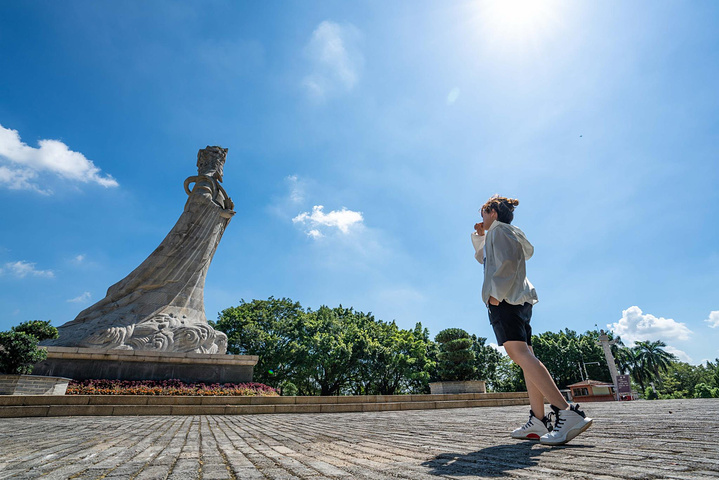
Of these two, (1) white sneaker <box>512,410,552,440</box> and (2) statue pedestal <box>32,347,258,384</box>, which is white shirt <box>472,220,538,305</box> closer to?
(1) white sneaker <box>512,410,552,440</box>

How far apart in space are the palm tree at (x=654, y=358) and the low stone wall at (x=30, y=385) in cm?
6579

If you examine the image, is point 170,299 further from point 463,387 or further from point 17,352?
point 463,387

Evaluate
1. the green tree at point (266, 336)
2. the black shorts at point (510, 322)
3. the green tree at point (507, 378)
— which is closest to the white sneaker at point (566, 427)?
the black shorts at point (510, 322)

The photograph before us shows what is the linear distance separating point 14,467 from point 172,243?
1471cm

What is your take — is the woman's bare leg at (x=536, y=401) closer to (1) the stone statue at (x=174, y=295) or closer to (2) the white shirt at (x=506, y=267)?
(2) the white shirt at (x=506, y=267)

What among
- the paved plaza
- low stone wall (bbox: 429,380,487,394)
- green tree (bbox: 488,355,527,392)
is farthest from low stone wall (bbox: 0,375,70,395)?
green tree (bbox: 488,355,527,392)

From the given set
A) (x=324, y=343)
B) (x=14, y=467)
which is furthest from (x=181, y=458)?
(x=324, y=343)

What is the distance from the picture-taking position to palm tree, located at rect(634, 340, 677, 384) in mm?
52719

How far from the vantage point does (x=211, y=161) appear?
1845cm

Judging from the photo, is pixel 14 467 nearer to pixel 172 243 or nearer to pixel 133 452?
pixel 133 452

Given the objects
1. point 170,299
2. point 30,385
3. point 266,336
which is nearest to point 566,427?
point 30,385

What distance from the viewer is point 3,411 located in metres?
7.51

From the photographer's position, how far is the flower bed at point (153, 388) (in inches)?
405

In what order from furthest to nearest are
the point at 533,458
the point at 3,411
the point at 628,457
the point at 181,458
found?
the point at 3,411
the point at 181,458
the point at 533,458
the point at 628,457
